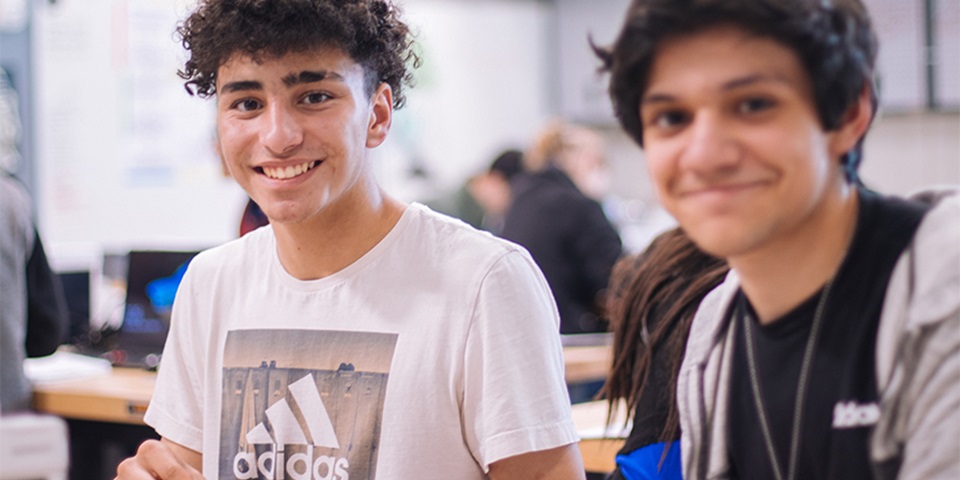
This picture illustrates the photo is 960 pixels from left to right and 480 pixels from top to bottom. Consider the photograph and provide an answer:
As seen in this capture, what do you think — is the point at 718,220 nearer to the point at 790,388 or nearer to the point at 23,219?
the point at 790,388

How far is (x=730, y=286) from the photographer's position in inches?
48.5

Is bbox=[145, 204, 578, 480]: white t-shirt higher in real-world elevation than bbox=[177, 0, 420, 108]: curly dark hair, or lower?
lower

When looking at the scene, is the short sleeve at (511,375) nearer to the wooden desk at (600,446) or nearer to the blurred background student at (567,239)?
the wooden desk at (600,446)

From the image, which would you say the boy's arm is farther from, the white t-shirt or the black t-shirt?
the black t-shirt

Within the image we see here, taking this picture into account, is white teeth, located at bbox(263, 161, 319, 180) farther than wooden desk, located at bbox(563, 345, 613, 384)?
No

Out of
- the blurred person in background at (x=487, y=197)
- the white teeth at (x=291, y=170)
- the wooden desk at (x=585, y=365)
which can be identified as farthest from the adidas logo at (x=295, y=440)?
the blurred person in background at (x=487, y=197)

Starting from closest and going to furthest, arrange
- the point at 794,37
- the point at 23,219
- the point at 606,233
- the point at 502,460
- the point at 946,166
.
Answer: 1. the point at 794,37
2. the point at 502,460
3. the point at 23,219
4. the point at 606,233
5. the point at 946,166

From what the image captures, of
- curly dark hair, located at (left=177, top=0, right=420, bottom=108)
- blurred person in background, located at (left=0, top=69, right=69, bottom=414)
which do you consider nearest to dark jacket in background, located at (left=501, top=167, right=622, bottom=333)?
blurred person in background, located at (left=0, top=69, right=69, bottom=414)

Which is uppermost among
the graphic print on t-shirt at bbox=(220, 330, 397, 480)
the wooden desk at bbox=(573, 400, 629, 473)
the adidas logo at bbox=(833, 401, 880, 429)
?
the adidas logo at bbox=(833, 401, 880, 429)

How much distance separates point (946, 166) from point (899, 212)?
20.6 feet

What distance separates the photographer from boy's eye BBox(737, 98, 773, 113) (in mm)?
997

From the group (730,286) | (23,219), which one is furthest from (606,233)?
(730,286)

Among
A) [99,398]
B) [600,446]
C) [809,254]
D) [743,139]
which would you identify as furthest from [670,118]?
[99,398]

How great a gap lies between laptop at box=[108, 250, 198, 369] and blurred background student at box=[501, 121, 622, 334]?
138cm
